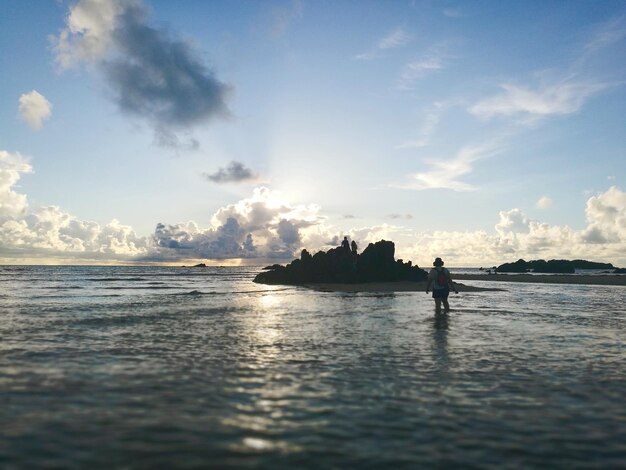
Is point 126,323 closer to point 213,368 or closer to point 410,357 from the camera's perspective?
point 213,368

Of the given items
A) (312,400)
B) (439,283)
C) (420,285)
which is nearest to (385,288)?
(420,285)

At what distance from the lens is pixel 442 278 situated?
24406 mm

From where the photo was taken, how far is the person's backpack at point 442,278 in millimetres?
23995

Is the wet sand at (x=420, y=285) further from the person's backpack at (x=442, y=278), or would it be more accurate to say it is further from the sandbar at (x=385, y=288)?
the person's backpack at (x=442, y=278)

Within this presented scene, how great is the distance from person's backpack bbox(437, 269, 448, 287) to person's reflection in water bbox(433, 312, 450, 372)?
1.84 meters

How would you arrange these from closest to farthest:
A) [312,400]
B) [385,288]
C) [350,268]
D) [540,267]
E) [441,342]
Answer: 1. [312,400]
2. [441,342]
3. [385,288]
4. [350,268]
5. [540,267]

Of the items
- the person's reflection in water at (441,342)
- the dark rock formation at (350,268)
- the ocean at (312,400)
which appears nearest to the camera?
the ocean at (312,400)

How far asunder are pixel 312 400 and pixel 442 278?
17.6 m

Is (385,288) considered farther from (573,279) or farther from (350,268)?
(573,279)

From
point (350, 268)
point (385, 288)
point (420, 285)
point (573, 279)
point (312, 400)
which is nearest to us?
point (312, 400)

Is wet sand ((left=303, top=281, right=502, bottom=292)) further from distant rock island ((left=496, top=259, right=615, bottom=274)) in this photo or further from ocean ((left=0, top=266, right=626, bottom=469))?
distant rock island ((left=496, top=259, right=615, bottom=274))

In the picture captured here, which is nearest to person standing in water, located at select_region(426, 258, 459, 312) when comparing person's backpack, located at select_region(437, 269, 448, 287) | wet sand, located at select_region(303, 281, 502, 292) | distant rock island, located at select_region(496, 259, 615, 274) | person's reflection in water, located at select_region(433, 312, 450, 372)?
person's backpack, located at select_region(437, 269, 448, 287)

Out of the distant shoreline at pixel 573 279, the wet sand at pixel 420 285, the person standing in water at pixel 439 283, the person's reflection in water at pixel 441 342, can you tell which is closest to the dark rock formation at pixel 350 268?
the wet sand at pixel 420 285

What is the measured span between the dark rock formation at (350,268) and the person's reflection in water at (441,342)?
4728 centimetres
